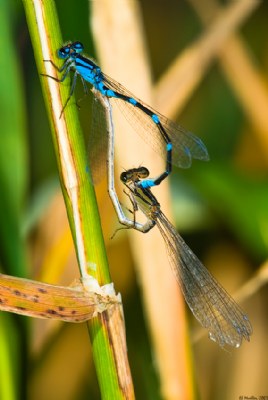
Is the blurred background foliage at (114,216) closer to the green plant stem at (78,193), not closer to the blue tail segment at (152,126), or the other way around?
the blue tail segment at (152,126)

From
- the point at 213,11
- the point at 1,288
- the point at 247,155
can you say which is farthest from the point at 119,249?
the point at 1,288

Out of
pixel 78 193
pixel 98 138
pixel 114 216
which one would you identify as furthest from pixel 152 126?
pixel 78 193

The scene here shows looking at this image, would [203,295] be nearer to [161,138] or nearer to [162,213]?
[162,213]

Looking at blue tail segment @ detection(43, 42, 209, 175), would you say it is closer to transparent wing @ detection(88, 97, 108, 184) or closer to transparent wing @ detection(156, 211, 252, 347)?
transparent wing @ detection(88, 97, 108, 184)

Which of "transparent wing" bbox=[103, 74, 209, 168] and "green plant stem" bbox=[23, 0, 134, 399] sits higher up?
"transparent wing" bbox=[103, 74, 209, 168]

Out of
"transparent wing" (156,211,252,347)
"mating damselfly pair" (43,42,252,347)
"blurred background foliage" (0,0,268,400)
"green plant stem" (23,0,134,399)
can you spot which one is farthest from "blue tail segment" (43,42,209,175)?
"green plant stem" (23,0,134,399)

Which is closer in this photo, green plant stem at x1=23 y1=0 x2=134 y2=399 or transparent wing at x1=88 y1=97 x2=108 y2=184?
green plant stem at x1=23 y1=0 x2=134 y2=399
